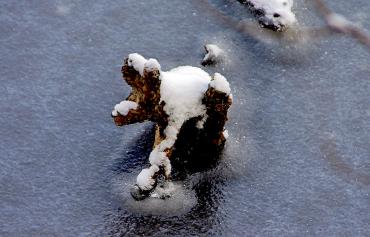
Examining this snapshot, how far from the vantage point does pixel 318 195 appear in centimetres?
2500

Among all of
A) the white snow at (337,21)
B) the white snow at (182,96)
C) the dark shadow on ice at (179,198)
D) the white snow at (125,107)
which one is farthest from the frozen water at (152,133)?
the white snow at (182,96)

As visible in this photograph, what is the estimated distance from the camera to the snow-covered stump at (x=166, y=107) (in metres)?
23.7

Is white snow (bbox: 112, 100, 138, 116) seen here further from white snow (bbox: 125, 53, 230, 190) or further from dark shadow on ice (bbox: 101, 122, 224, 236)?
dark shadow on ice (bbox: 101, 122, 224, 236)

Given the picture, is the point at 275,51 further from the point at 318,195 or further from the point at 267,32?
the point at 318,195

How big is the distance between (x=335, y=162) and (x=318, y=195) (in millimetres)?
1906

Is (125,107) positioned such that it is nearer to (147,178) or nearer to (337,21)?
(147,178)

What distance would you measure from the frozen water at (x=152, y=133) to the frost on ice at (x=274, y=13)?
2.65ft

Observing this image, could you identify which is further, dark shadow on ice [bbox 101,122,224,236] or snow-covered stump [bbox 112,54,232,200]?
dark shadow on ice [bbox 101,122,224,236]

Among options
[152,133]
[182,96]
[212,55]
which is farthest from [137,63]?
[212,55]

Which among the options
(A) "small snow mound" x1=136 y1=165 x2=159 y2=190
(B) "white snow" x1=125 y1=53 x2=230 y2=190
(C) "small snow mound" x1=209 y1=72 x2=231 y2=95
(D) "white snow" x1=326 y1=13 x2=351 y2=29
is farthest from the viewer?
(D) "white snow" x1=326 y1=13 x2=351 y2=29

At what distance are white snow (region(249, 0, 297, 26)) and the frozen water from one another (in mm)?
824

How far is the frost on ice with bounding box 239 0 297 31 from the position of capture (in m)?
31.0

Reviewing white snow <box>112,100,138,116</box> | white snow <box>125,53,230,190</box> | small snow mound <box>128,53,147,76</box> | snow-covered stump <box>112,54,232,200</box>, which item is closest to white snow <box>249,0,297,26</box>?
snow-covered stump <box>112,54,232,200</box>

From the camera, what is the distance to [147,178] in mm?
23688
